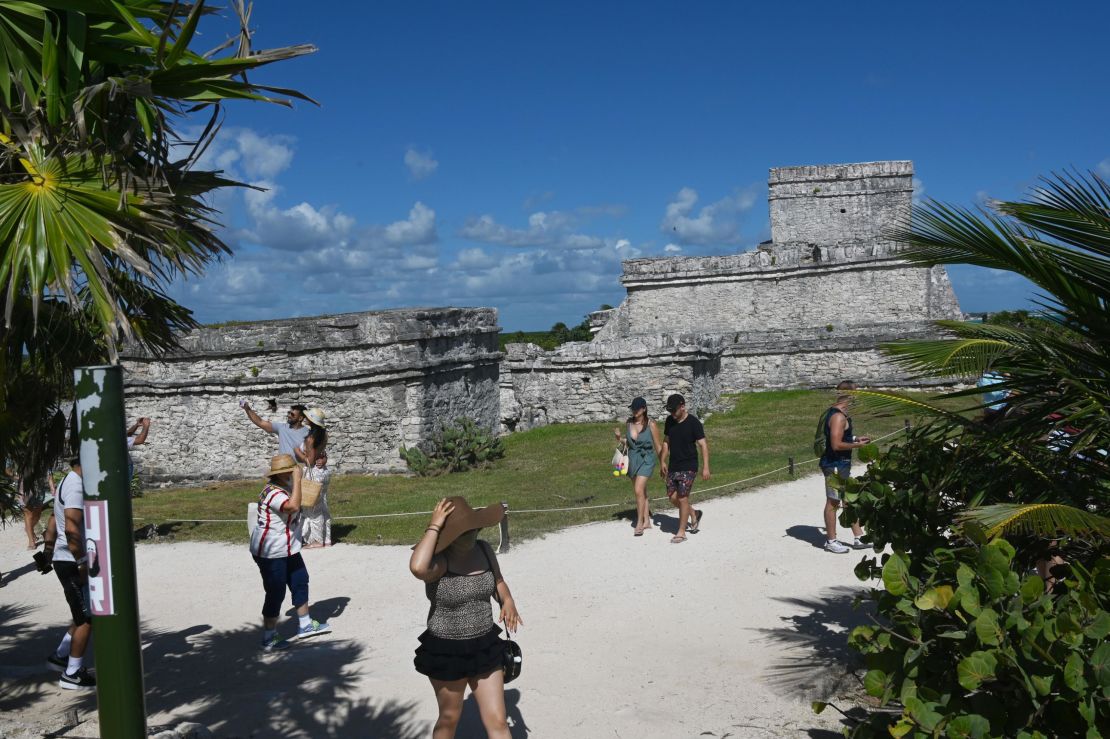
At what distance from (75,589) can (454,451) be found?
8428 mm

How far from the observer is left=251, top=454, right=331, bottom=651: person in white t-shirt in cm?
705

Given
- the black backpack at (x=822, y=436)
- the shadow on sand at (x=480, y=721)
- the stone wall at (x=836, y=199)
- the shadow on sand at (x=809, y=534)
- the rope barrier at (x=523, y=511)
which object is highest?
the stone wall at (x=836, y=199)

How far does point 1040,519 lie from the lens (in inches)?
149

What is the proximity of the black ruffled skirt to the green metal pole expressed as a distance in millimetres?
2046

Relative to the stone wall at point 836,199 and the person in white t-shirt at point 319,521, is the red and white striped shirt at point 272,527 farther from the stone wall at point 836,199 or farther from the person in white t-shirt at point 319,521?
the stone wall at point 836,199

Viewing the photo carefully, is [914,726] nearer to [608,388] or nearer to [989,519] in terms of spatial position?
[989,519]

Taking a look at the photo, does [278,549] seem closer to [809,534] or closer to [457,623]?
[457,623]

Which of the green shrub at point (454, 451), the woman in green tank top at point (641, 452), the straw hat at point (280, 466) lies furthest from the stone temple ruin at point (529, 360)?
the straw hat at point (280, 466)

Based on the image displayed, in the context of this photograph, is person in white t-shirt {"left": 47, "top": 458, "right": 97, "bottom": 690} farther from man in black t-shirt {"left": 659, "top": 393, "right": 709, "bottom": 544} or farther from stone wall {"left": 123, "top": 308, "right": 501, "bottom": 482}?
stone wall {"left": 123, "top": 308, "right": 501, "bottom": 482}

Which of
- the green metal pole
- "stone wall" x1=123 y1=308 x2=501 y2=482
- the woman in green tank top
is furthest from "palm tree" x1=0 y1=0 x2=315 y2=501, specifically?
"stone wall" x1=123 y1=308 x2=501 y2=482

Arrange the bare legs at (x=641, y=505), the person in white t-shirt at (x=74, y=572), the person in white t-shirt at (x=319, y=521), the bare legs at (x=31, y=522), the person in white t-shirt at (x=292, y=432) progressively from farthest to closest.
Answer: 1. the bare legs at (x=31, y=522)
2. the person in white t-shirt at (x=292, y=432)
3. the person in white t-shirt at (x=319, y=521)
4. the bare legs at (x=641, y=505)
5. the person in white t-shirt at (x=74, y=572)

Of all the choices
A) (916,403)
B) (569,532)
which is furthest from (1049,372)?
(569,532)

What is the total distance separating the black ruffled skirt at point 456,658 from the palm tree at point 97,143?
208cm

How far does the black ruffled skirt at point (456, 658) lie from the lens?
4566 mm
